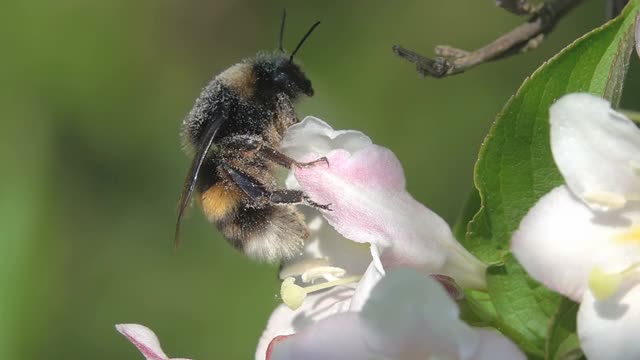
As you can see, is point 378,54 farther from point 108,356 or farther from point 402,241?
point 402,241

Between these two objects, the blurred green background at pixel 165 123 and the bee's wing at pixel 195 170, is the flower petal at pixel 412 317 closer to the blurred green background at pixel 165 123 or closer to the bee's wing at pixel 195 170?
the bee's wing at pixel 195 170

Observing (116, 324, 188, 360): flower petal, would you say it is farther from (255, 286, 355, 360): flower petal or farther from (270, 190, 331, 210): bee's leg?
(270, 190, 331, 210): bee's leg

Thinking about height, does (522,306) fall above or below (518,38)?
below

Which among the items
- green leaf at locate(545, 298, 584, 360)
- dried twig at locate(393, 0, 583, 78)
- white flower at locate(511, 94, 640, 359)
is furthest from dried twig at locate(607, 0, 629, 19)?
green leaf at locate(545, 298, 584, 360)

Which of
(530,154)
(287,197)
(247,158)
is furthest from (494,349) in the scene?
(247,158)

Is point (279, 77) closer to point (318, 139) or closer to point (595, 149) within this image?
point (318, 139)

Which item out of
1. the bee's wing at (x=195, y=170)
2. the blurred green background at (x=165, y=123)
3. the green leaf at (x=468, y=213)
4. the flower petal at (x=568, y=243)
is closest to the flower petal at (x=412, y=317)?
the flower petal at (x=568, y=243)

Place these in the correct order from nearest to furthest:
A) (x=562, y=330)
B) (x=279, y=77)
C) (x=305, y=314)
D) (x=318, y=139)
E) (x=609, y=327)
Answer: (x=609, y=327) < (x=562, y=330) < (x=318, y=139) < (x=305, y=314) < (x=279, y=77)
